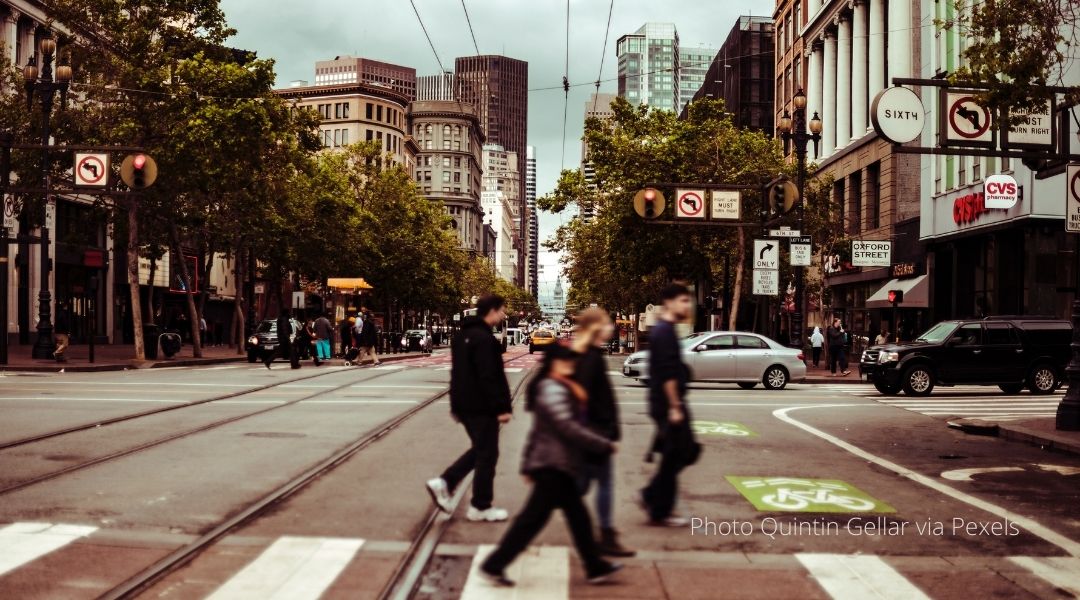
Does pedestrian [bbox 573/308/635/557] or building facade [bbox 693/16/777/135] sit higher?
building facade [bbox 693/16/777/135]

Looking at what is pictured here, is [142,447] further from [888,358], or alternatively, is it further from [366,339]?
[366,339]

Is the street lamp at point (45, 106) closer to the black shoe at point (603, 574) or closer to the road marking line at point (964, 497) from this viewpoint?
the road marking line at point (964, 497)

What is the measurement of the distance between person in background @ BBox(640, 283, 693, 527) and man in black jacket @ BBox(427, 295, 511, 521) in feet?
3.92

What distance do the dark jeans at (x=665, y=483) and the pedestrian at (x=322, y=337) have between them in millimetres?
30761

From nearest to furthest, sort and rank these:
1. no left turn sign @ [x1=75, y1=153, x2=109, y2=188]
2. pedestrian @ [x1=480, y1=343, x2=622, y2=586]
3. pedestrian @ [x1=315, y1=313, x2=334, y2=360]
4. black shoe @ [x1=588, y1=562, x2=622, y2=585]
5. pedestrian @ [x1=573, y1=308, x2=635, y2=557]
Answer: pedestrian @ [x1=480, y1=343, x2=622, y2=586], black shoe @ [x1=588, y1=562, x2=622, y2=585], pedestrian @ [x1=573, y1=308, x2=635, y2=557], no left turn sign @ [x1=75, y1=153, x2=109, y2=188], pedestrian @ [x1=315, y1=313, x2=334, y2=360]

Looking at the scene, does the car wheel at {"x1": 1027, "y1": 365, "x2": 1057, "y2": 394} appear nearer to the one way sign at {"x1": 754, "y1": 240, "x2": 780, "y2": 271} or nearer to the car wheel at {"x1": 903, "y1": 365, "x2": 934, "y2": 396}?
the car wheel at {"x1": 903, "y1": 365, "x2": 934, "y2": 396}

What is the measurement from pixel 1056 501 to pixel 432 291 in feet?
229

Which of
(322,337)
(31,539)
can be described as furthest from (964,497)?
(322,337)

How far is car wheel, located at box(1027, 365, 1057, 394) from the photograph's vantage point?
87.6 ft

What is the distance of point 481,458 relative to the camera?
8.55 meters

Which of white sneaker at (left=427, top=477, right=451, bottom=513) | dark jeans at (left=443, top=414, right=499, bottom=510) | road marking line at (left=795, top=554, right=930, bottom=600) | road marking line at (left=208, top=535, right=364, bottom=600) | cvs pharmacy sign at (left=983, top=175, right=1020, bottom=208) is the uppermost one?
cvs pharmacy sign at (left=983, top=175, right=1020, bottom=208)

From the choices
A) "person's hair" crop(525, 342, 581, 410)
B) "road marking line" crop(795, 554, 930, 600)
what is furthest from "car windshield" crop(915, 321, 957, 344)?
"person's hair" crop(525, 342, 581, 410)

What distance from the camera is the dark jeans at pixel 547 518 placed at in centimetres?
637

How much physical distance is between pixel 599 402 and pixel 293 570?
2.26 metres
